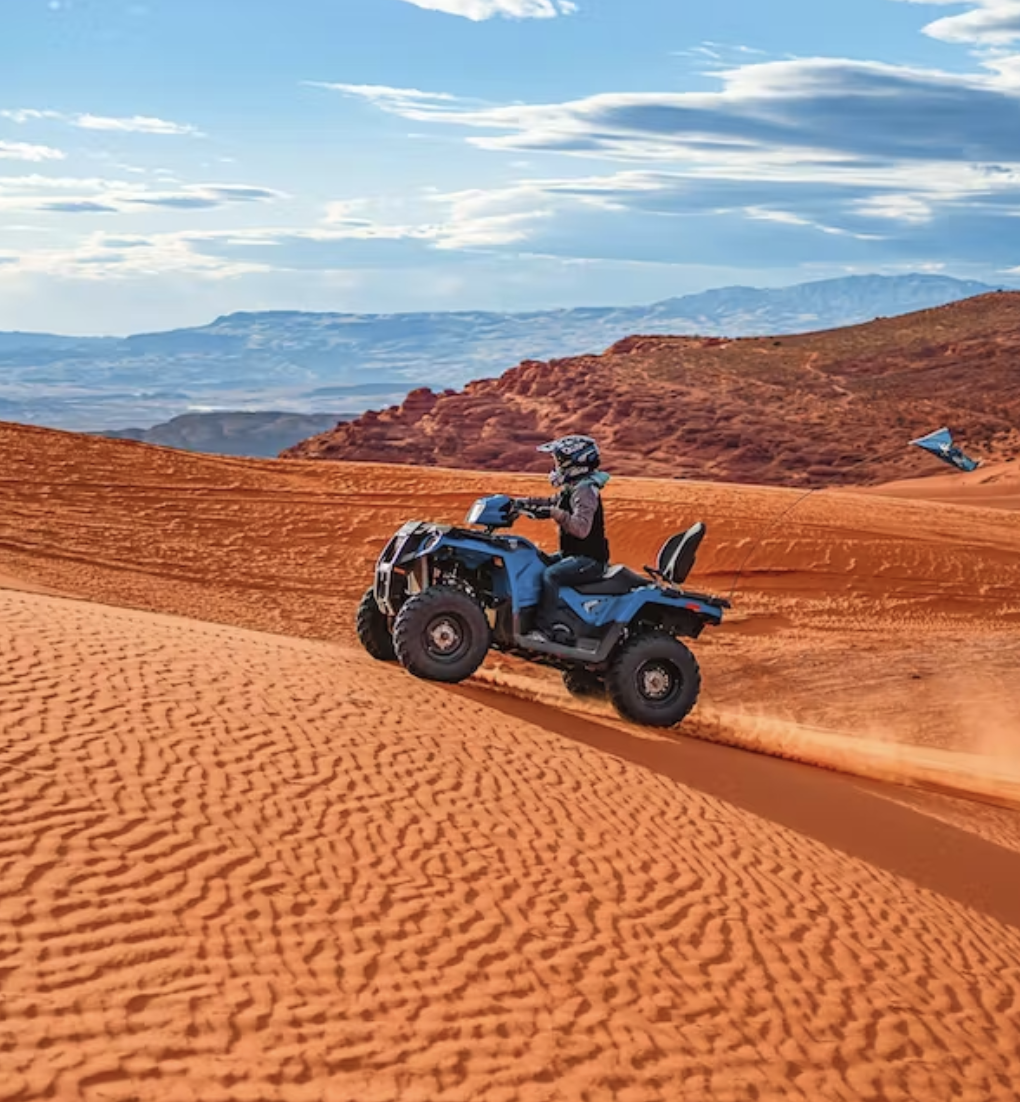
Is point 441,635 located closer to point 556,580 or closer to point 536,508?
point 556,580

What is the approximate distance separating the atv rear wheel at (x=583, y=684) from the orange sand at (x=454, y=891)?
11.9 inches

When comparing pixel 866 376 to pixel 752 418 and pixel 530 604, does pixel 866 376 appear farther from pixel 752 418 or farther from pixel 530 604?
pixel 530 604

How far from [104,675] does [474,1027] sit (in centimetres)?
425

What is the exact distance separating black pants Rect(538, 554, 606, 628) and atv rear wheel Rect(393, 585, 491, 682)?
0.50 m

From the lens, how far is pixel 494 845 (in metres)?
8.25

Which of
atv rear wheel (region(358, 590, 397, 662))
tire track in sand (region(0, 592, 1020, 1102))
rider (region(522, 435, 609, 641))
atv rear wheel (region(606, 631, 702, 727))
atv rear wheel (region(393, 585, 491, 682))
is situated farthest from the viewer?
atv rear wheel (region(358, 590, 397, 662))

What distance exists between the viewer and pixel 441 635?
37.0ft

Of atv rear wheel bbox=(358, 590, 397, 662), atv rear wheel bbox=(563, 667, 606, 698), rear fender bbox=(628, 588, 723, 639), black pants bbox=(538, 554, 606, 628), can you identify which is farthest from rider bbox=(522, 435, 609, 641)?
atv rear wheel bbox=(358, 590, 397, 662)

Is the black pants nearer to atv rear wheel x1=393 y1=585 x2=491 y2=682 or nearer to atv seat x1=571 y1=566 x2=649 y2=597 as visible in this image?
atv seat x1=571 y1=566 x2=649 y2=597

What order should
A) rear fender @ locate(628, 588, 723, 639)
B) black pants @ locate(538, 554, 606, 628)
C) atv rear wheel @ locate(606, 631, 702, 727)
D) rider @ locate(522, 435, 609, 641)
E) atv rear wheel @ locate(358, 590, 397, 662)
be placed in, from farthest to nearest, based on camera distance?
1. atv rear wheel @ locate(358, 590, 397, 662)
2. rear fender @ locate(628, 588, 723, 639)
3. atv rear wheel @ locate(606, 631, 702, 727)
4. black pants @ locate(538, 554, 606, 628)
5. rider @ locate(522, 435, 609, 641)

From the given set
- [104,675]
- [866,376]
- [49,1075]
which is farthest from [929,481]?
[49,1075]

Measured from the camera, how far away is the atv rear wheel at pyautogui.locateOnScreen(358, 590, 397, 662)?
40.5 feet

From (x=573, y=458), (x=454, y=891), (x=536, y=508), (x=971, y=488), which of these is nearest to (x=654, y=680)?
(x=536, y=508)

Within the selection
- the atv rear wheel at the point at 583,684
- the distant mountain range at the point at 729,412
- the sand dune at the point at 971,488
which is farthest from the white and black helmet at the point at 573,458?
the distant mountain range at the point at 729,412
